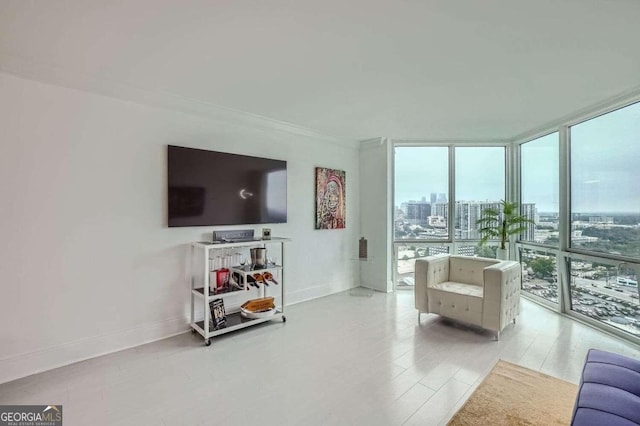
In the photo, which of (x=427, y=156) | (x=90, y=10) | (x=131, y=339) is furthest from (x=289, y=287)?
(x=90, y=10)

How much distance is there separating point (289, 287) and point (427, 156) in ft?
10.2

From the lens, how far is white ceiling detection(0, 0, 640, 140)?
5.54 feet

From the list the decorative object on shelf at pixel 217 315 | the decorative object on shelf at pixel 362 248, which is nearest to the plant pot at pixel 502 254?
the decorative object on shelf at pixel 362 248

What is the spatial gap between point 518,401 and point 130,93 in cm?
401

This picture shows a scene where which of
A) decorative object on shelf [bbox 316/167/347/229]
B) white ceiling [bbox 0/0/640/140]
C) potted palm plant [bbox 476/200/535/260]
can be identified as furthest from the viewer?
decorative object on shelf [bbox 316/167/347/229]

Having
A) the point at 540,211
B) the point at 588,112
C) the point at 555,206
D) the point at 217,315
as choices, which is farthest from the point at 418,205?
the point at 217,315

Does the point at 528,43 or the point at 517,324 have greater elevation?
the point at 528,43

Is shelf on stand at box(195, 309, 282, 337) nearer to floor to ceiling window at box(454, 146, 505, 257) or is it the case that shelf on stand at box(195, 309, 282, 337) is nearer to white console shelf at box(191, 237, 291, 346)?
white console shelf at box(191, 237, 291, 346)

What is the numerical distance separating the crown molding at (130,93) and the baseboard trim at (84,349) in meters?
2.20

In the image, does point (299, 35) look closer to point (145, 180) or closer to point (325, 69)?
point (325, 69)

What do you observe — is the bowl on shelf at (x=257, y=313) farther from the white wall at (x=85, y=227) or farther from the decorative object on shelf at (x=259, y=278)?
the white wall at (x=85, y=227)

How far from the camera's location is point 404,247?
4.89 metres

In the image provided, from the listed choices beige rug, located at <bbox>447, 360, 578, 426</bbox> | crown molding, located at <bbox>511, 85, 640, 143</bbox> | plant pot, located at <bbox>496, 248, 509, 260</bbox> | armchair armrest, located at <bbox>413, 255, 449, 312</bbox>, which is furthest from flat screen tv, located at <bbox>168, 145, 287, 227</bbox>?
crown molding, located at <bbox>511, 85, 640, 143</bbox>

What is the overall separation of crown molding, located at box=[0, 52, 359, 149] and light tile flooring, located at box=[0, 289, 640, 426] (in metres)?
2.37
